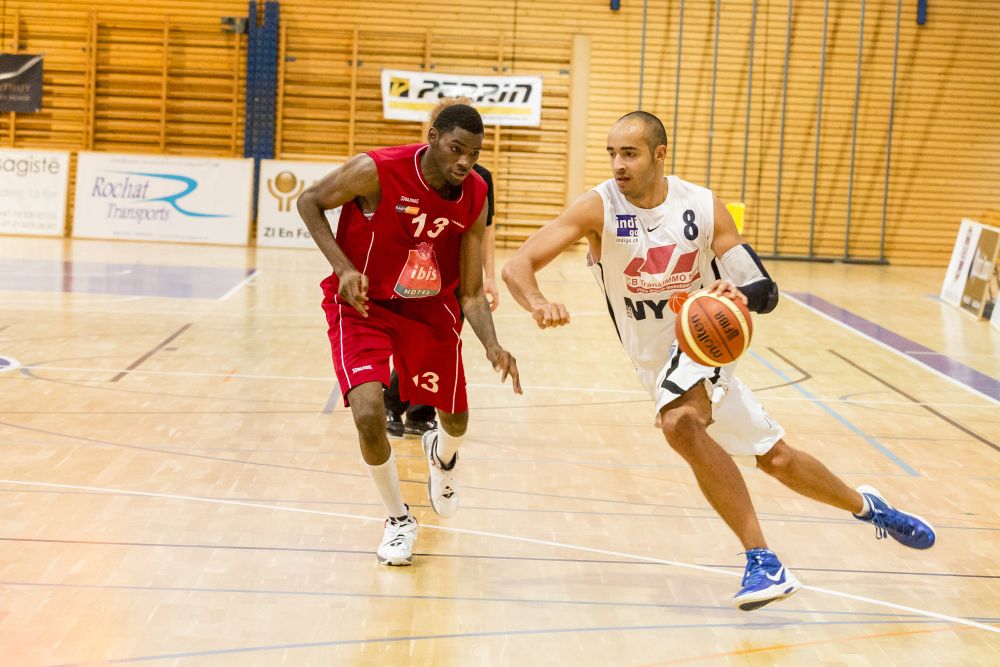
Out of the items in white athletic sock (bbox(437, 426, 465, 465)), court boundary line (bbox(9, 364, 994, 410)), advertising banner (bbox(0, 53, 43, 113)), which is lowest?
court boundary line (bbox(9, 364, 994, 410))

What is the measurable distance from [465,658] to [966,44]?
1747 centimetres

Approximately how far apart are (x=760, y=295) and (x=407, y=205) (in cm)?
133

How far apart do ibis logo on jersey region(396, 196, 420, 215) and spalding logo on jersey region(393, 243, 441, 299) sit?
15 cm

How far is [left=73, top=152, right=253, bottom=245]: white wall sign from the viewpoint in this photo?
659 inches

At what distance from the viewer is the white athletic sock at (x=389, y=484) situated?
4273mm

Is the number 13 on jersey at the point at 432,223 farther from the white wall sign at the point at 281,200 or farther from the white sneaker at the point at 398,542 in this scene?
the white wall sign at the point at 281,200

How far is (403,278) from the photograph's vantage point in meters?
4.35

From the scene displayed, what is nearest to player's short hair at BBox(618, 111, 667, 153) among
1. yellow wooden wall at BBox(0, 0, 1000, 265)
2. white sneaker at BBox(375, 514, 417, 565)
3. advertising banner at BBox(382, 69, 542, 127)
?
white sneaker at BBox(375, 514, 417, 565)

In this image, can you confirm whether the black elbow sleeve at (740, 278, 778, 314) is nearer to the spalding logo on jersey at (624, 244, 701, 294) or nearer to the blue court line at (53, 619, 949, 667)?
the spalding logo on jersey at (624, 244, 701, 294)

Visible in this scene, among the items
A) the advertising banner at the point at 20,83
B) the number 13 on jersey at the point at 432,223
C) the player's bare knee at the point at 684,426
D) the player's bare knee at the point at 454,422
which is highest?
the advertising banner at the point at 20,83

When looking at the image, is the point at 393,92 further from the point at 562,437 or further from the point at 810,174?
the point at 562,437

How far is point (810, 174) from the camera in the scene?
18.4 m

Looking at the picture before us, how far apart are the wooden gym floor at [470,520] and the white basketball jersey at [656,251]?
3.09 ft

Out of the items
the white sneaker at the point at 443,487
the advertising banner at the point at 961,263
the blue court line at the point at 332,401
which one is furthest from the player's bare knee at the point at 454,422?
the advertising banner at the point at 961,263
